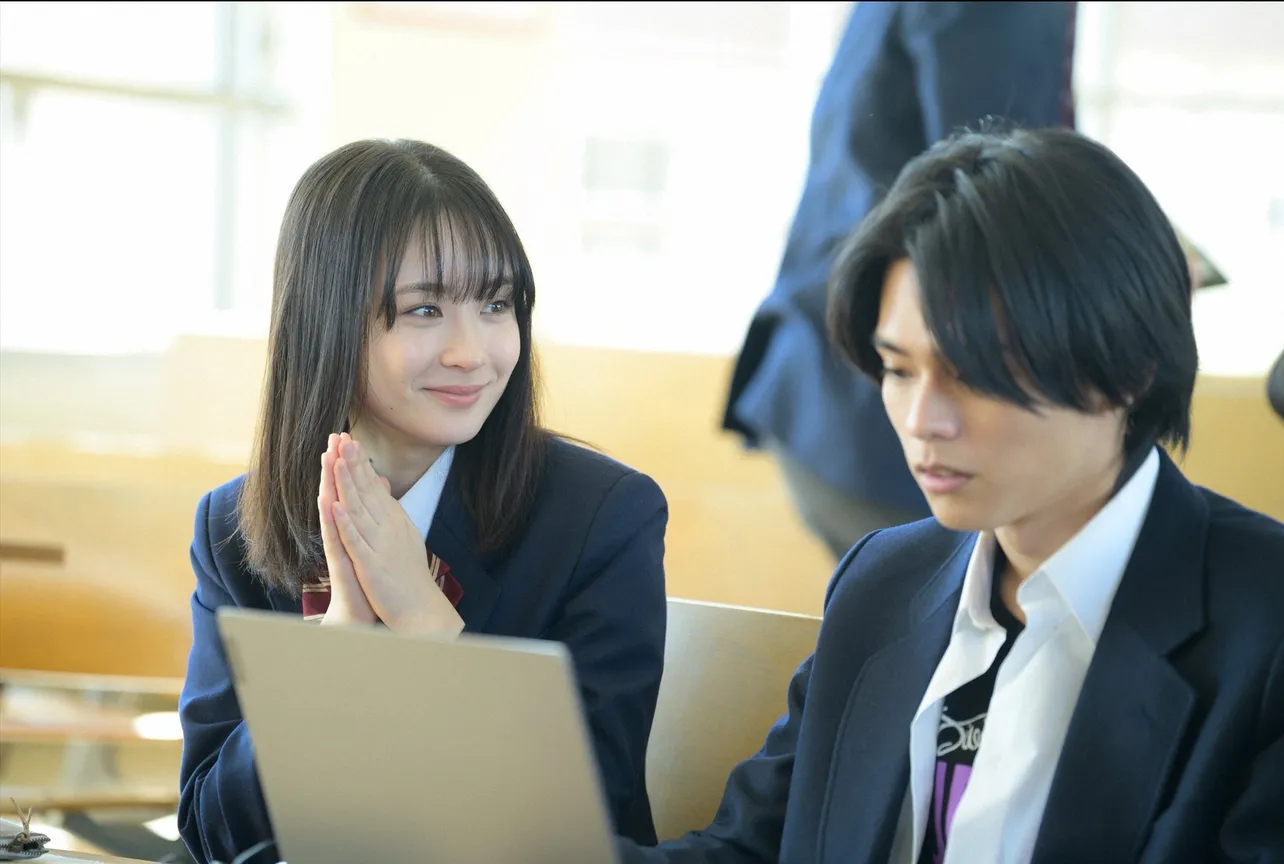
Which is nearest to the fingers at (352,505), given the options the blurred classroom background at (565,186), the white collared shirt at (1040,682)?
the white collared shirt at (1040,682)

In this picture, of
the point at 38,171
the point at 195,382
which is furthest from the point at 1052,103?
the point at 38,171

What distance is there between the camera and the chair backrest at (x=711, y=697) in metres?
1.48

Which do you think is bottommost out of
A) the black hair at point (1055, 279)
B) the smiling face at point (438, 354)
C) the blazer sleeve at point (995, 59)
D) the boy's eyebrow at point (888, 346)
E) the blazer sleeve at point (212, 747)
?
the blazer sleeve at point (212, 747)

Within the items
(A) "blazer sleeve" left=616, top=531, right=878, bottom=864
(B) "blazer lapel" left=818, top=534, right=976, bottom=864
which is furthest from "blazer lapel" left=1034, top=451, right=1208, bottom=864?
(A) "blazer sleeve" left=616, top=531, right=878, bottom=864

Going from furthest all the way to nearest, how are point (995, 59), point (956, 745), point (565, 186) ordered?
point (565, 186) → point (995, 59) → point (956, 745)

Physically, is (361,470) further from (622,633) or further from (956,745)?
(956,745)

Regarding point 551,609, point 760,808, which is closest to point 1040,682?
point 760,808

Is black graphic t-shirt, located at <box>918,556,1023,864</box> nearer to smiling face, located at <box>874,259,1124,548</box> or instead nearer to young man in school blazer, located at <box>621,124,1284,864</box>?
young man in school blazer, located at <box>621,124,1284,864</box>

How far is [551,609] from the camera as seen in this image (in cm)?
151

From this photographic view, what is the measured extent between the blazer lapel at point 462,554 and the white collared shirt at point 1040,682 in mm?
616

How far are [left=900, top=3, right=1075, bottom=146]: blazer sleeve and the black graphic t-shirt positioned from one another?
41.0 inches

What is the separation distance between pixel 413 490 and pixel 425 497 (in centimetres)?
2

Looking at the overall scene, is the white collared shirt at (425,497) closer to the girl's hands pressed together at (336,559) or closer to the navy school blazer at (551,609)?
the navy school blazer at (551,609)

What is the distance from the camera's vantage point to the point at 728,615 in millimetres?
1516
